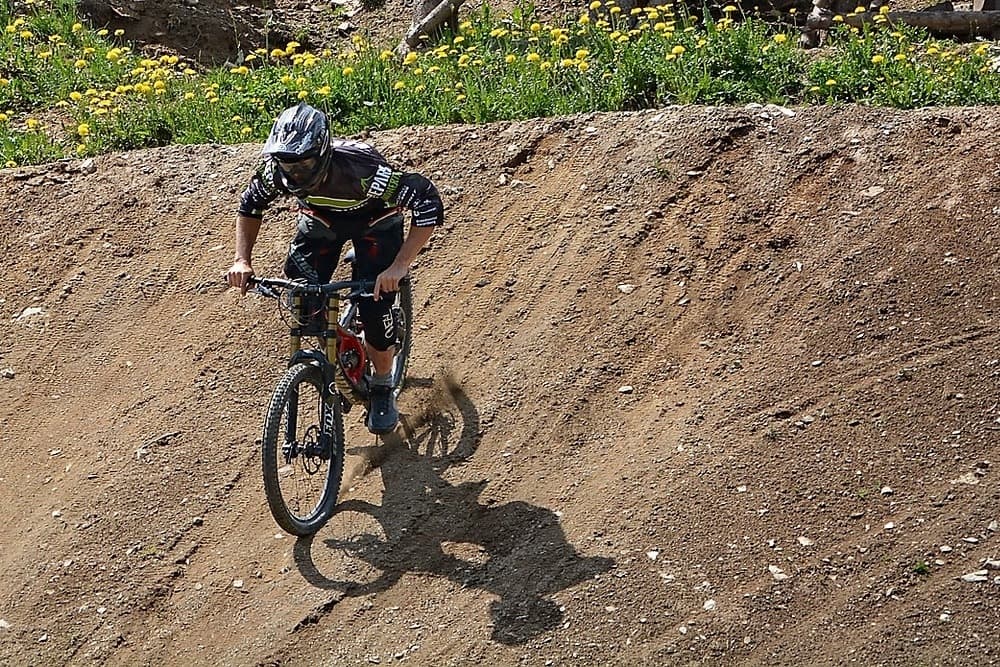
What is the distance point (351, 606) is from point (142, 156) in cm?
476

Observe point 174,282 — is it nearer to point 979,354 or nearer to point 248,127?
point 248,127

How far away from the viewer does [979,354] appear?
5.92m

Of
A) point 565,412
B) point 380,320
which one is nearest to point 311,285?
point 380,320

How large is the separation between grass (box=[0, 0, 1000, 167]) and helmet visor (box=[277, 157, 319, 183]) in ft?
12.0

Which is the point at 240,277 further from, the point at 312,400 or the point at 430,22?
the point at 430,22

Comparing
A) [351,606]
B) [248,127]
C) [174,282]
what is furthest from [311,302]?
[248,127]

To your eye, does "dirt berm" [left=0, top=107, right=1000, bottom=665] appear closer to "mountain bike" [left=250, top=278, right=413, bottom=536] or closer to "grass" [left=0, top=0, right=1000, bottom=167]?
"mountain bike" [left=250, top=278, right=413, bottom=536]

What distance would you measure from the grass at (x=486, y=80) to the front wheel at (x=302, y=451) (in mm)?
3684

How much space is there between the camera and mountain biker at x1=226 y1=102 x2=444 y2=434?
15.9ft

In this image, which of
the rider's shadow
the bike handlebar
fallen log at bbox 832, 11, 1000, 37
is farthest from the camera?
fallen log at bbox 832, 11, 1000, 37

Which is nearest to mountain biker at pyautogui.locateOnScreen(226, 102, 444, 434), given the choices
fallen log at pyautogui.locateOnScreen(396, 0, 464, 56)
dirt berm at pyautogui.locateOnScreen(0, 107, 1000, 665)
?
dirt berm at pyautogui.locateOnScreen(0, 107, 1000, 665)

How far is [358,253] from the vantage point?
5449 mm

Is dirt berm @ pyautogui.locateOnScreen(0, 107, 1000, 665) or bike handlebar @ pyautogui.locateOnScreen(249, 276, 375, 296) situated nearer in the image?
dirt berm @ pyautogui.locateOnScreen(0, 107, 1000, 665)

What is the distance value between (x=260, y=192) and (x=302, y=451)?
114 centimetres
